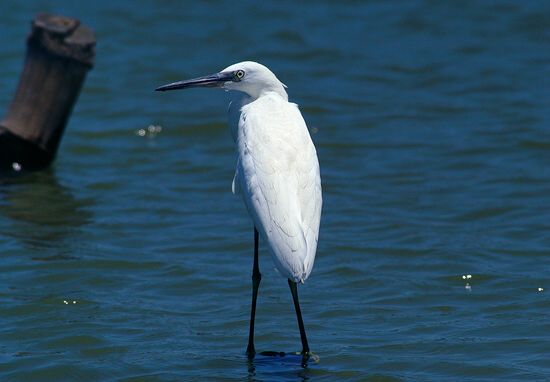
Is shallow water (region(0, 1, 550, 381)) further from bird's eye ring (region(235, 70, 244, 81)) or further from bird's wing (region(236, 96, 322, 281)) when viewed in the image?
bird's eye ring (region(235, 70, 244, 81))

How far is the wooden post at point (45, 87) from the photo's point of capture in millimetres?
8539

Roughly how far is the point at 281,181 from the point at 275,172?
69 mm

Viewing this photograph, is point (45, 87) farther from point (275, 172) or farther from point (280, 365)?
point (280, 365)

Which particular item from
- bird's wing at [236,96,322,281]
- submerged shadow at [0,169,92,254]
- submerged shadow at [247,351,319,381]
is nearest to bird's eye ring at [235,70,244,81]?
bird's wing at [236,96,322,281]

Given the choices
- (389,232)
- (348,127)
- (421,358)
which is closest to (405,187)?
(389,232)

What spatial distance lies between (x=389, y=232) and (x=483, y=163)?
6.45 ft

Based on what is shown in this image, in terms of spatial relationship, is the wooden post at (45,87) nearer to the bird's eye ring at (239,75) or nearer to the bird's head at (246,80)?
the bird's head at (246,80)

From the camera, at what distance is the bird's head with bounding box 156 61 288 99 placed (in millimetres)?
6141

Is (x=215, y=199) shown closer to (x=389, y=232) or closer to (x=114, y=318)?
(x=389, y=232)

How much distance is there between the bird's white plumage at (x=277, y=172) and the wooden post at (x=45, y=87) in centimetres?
270

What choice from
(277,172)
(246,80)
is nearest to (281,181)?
(277,172)

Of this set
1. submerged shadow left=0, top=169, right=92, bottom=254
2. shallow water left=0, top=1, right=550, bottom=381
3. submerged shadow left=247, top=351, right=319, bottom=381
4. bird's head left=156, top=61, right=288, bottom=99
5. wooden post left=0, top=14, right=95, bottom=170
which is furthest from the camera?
wooden post left=0, top=14, right=95, bottom=170

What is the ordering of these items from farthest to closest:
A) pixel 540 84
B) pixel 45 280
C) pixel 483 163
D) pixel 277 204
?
pixel 540 84 → pixel 483 163 → pixel 45 280 → pixel 277 204

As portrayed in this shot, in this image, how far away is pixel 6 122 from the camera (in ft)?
29.2
